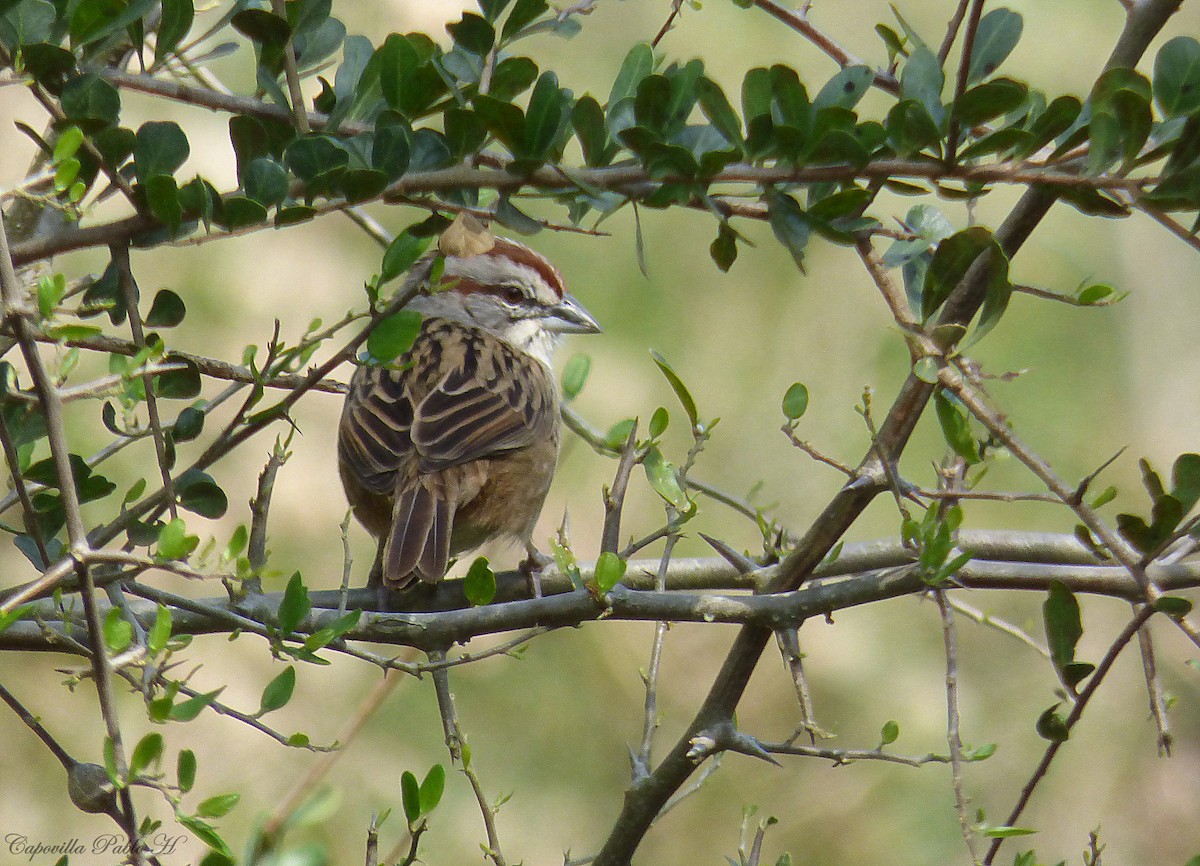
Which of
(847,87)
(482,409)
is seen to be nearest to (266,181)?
(847,87)

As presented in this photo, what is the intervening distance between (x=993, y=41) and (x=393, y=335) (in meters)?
1.25

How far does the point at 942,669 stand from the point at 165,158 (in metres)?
5.96

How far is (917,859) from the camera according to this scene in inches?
254

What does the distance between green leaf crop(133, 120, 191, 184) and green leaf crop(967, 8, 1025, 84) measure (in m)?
1.46

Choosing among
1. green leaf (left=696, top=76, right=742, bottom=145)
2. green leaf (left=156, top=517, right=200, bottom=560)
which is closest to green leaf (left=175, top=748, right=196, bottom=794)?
green leaf (left=156, top=517, right=200, bottom=560)

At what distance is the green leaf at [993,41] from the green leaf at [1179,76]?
29 cm

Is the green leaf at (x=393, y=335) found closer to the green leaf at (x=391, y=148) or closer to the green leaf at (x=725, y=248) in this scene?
the green leaf at (x=391, y=148)

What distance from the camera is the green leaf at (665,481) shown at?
9.04ft

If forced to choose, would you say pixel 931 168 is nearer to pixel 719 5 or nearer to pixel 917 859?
pixel 917 859

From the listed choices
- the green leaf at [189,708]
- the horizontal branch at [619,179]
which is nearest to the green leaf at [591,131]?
the horizontal branch at [619,179]

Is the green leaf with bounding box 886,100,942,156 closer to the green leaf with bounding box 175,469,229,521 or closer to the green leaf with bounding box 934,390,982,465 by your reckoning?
the green leaf with bounding box 934,390,982,465

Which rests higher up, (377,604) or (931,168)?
(931,168)

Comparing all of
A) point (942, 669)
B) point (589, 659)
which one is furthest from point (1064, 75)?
point (589, 659)

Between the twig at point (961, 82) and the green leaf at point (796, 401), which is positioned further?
the green leaf at point (796, 401)
